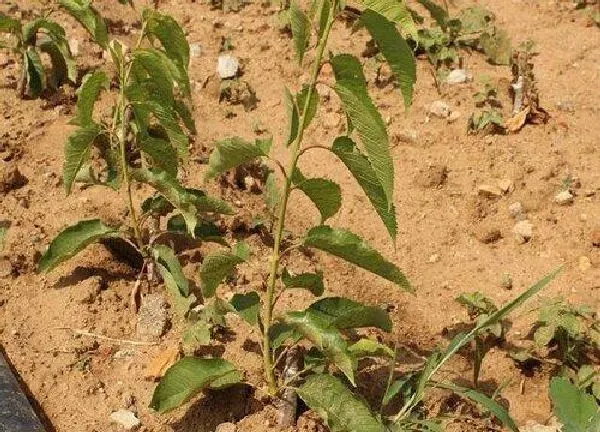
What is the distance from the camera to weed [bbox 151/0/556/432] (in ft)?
6.23

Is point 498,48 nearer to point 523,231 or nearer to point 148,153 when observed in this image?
point 523,231

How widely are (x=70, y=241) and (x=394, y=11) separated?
57.1 inches

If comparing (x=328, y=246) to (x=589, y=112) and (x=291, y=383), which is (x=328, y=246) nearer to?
(x=291, y=383)

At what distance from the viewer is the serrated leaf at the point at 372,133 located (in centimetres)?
187

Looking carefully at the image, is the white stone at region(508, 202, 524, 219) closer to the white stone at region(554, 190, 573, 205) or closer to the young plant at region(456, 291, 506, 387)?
the white stone at region(554, 190, 573, 205)

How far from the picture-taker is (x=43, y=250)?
3.03 m

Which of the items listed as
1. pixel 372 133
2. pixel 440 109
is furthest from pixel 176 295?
pixel 440 109

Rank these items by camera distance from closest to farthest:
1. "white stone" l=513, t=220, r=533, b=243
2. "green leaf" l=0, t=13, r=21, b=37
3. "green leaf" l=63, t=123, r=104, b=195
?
"green leaf" l=63, t=123, r=104, b=195 < "green leaf" l=0, t=13, r=21, b=37 < "white stone" l=513, t=220, r=533, b=243

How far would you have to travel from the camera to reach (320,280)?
2359 millimetres

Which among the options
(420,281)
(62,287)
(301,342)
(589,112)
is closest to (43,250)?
(62,287)

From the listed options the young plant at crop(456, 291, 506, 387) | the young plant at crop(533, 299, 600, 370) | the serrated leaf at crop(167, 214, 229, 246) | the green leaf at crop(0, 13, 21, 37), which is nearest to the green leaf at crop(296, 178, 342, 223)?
the serrated leaf at crop(167, 214, 229, 246)

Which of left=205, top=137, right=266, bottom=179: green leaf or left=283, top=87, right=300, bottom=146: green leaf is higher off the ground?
left=283, top=87, right=300, bottom=146: green leaf

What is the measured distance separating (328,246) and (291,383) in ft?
1.86

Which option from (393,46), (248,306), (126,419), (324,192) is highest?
(393,46)
